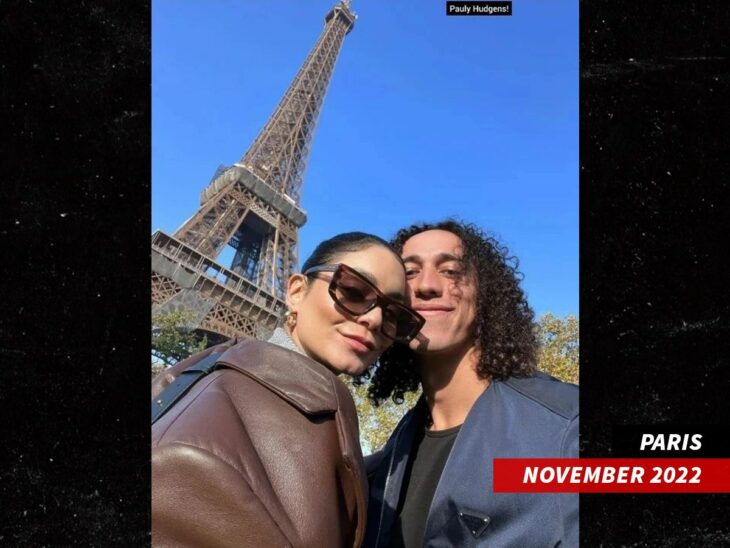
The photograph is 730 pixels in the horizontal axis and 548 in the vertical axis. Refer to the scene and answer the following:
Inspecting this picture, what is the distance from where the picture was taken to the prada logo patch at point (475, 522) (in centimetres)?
141

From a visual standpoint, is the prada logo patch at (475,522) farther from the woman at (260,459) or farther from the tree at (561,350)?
the tree at (561,350)

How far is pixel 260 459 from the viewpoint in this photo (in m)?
0.97

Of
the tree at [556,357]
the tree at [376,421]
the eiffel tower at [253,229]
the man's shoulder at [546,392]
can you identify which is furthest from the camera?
the eiffel tower at [253,229]

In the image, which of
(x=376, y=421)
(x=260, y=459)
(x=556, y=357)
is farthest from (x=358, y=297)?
(x=556, y=357)

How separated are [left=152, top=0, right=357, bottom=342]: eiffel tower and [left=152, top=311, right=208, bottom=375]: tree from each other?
359 millimetres

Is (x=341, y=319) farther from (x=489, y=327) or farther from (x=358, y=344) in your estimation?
(x=489, y=327)

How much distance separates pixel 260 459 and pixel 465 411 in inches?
37.0

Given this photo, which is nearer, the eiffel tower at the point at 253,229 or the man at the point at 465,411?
the man at the point at 465,411

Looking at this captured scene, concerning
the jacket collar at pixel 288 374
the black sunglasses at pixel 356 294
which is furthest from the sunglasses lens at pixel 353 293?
the jacket collar at pixel 288 374
